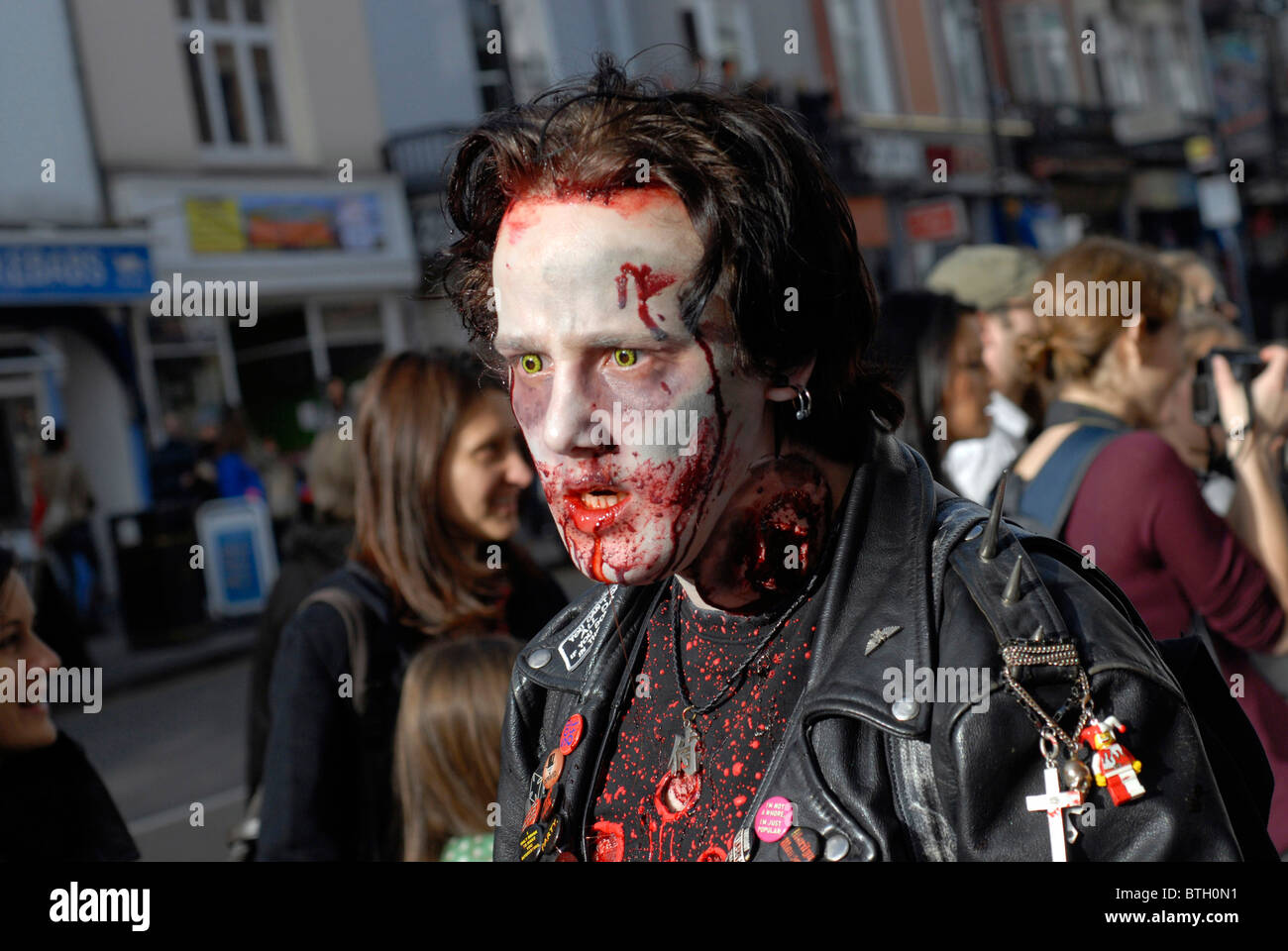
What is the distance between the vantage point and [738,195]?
1357 millimetres

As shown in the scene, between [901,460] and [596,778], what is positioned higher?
[901,460]

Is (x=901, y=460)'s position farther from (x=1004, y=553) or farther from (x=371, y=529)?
(x=371, y=529)

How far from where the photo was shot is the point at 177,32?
568 inches

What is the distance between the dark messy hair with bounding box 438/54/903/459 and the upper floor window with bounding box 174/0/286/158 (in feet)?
47.7

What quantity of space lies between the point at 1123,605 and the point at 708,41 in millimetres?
20949

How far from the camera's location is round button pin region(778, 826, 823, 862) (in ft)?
4.19

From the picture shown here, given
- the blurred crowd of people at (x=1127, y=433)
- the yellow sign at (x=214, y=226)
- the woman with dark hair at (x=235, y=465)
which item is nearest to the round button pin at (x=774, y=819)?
the blurred crowd of people at (x=1127, y=433)

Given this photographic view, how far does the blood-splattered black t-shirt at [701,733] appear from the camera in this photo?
56.7 inches

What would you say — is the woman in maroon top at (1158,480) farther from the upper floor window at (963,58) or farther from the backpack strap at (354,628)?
the upper floor window at (963,58)

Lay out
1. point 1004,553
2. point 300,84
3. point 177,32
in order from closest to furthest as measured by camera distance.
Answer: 1. point 1004,553
2. point 177,32
3. point 300,84

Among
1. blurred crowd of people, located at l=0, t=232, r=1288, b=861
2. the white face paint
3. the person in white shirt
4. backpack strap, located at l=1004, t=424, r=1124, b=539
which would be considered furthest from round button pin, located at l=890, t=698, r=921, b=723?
the person in white shirt

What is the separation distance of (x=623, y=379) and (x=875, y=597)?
0.36m

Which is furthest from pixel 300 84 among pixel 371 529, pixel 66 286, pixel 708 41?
pixel 371 529

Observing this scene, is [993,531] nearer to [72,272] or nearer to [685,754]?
[685,754]
